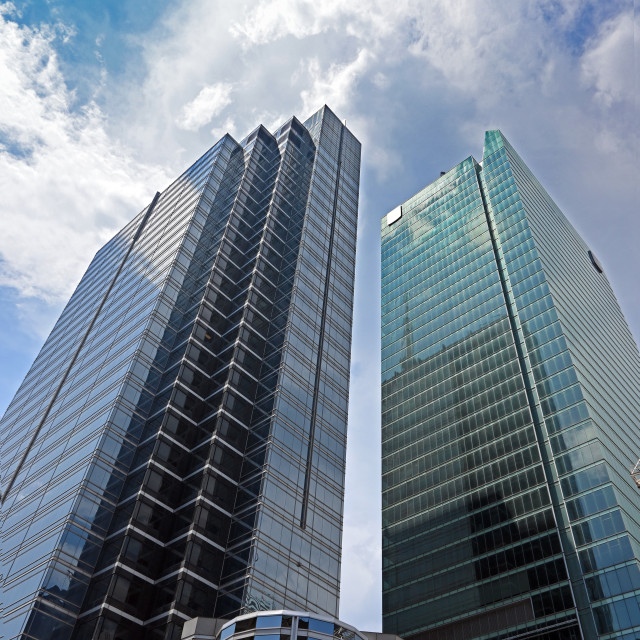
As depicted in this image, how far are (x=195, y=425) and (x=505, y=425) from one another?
161 feet

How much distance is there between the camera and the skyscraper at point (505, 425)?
80.1 metres

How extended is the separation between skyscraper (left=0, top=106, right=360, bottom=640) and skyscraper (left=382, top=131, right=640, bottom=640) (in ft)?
89.7

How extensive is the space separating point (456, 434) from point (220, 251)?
154 feet

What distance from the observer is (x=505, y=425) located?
328ft

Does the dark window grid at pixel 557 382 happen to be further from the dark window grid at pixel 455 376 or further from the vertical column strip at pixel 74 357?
the vertical column strip at pixel 74 357

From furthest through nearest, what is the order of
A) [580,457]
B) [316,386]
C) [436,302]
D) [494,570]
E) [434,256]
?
[434,256] < [436,302] < [494,570] < [580,457] < [316,386]

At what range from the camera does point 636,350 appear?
136500mm

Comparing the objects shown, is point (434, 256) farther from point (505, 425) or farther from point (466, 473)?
point (466, 473)

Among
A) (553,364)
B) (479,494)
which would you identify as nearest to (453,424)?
(479,494)

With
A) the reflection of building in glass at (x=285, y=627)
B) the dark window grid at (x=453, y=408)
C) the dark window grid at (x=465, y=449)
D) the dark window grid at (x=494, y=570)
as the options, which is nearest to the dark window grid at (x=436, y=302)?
the dark window grid at (x=453, y=408)

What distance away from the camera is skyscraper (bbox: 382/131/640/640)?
80062 millimetres

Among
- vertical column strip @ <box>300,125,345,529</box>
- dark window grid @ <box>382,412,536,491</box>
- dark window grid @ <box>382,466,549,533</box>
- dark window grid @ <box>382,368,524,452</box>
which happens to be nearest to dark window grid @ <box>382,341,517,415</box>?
dark window grid @ <box>382,368,524,452</box>

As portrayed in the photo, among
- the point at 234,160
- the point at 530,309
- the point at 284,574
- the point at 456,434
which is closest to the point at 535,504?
the point at 456,434

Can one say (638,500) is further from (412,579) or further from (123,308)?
(123,308)
